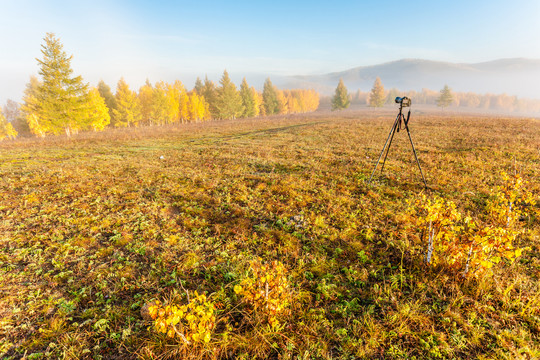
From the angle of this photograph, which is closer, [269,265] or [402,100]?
[269,265]

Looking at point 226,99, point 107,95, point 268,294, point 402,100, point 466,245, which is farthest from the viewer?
point 226,99

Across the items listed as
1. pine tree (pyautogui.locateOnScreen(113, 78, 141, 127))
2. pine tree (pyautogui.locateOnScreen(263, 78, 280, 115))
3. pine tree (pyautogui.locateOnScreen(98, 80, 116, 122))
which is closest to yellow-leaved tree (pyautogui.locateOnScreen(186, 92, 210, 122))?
pine tree (pyautogui.locateOnScreen(113, 78, 141, 127))

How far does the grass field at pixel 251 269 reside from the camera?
3.42 metres

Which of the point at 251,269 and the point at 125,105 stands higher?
the point at 125,105

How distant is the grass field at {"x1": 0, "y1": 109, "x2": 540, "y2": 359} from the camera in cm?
342

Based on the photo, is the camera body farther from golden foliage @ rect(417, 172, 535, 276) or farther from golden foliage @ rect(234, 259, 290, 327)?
golden foliage @ rect(234, 259, 290, 327)

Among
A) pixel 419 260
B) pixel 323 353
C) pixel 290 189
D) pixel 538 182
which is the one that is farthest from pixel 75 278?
pixel 538 182

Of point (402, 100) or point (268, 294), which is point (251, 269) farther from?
point (402, 100)

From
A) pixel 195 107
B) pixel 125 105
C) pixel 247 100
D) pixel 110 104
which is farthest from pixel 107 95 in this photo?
pixel 247 100

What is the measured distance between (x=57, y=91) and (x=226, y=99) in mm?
37012

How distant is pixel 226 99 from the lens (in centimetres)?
6066

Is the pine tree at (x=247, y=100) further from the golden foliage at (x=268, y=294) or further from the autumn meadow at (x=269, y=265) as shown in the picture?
the golden foliage at (x=268, y=294)

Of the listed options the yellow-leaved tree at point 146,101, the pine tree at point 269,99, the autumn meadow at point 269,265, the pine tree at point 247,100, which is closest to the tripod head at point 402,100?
the autumn meadow at point 269,265

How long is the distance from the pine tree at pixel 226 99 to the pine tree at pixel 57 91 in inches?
1301
